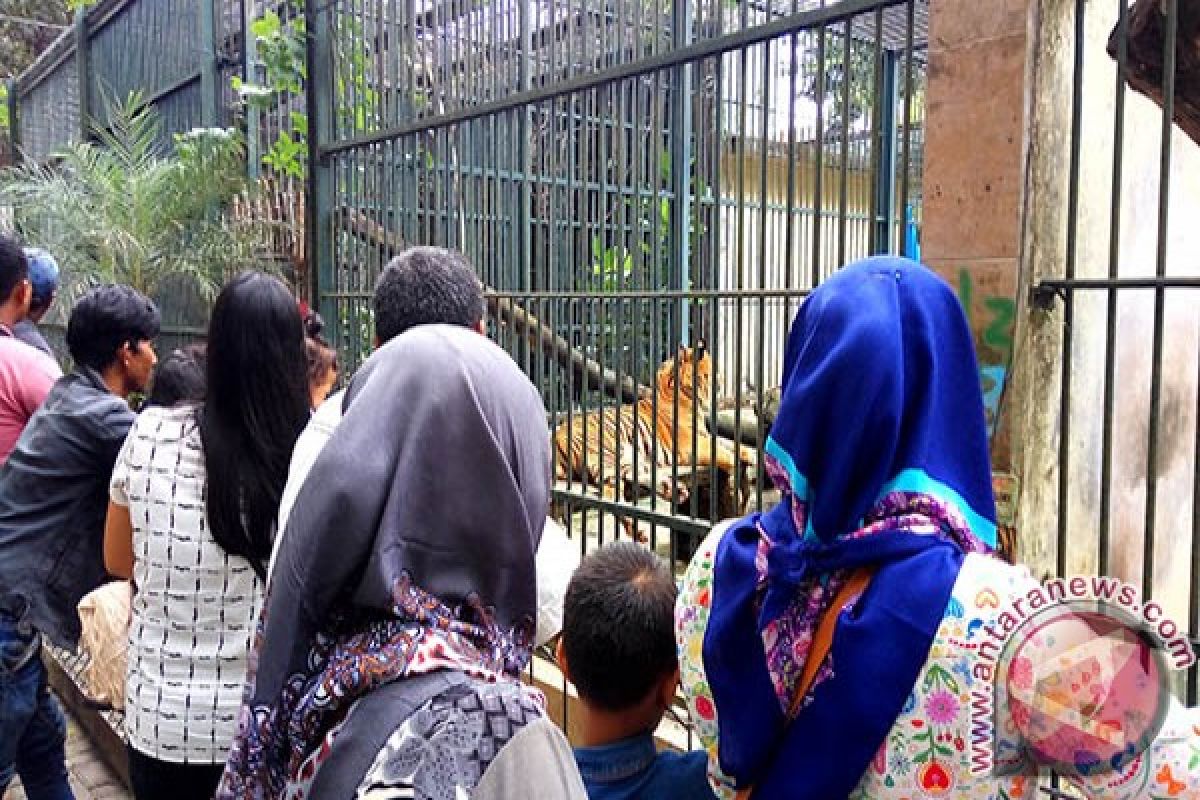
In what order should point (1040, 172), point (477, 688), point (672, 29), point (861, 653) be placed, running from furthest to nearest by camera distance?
point (672, 29) → point (1040, 172) → point (477, 688) → point (861, 653)

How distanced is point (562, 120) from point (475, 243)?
69 cm

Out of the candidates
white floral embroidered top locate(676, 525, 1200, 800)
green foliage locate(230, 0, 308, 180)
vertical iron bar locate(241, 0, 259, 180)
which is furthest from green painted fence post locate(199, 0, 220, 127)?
white floral embroidered top locate(676, 525, 1200, 800)

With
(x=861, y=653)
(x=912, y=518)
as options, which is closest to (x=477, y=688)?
(x=861, y=653)

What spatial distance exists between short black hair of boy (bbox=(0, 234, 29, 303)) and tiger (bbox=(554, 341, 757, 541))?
2.14 m

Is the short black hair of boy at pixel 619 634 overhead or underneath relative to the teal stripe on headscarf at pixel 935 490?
underneath

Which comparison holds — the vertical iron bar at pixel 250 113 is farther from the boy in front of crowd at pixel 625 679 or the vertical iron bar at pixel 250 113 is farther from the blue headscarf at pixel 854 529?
the blue headscarf at pixel 854 529

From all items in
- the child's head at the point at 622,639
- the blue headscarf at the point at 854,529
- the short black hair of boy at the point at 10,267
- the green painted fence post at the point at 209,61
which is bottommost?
the child's head at the point at 622,639

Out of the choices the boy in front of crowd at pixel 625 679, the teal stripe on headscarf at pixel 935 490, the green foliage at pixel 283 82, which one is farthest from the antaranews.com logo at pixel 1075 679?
the green foliage at pixel 283 82

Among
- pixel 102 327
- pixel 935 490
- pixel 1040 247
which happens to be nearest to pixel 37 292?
pixel 102 327

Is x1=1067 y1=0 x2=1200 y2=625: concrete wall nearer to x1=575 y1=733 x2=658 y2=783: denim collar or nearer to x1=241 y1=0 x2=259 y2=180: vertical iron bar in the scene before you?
x1=575 y1=733 x2=658 y2=783: denim collar

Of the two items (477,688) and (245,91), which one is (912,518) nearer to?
(477,688)

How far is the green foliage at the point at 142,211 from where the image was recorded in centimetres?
607

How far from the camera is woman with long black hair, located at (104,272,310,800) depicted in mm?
2180

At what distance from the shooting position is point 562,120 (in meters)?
3.64
